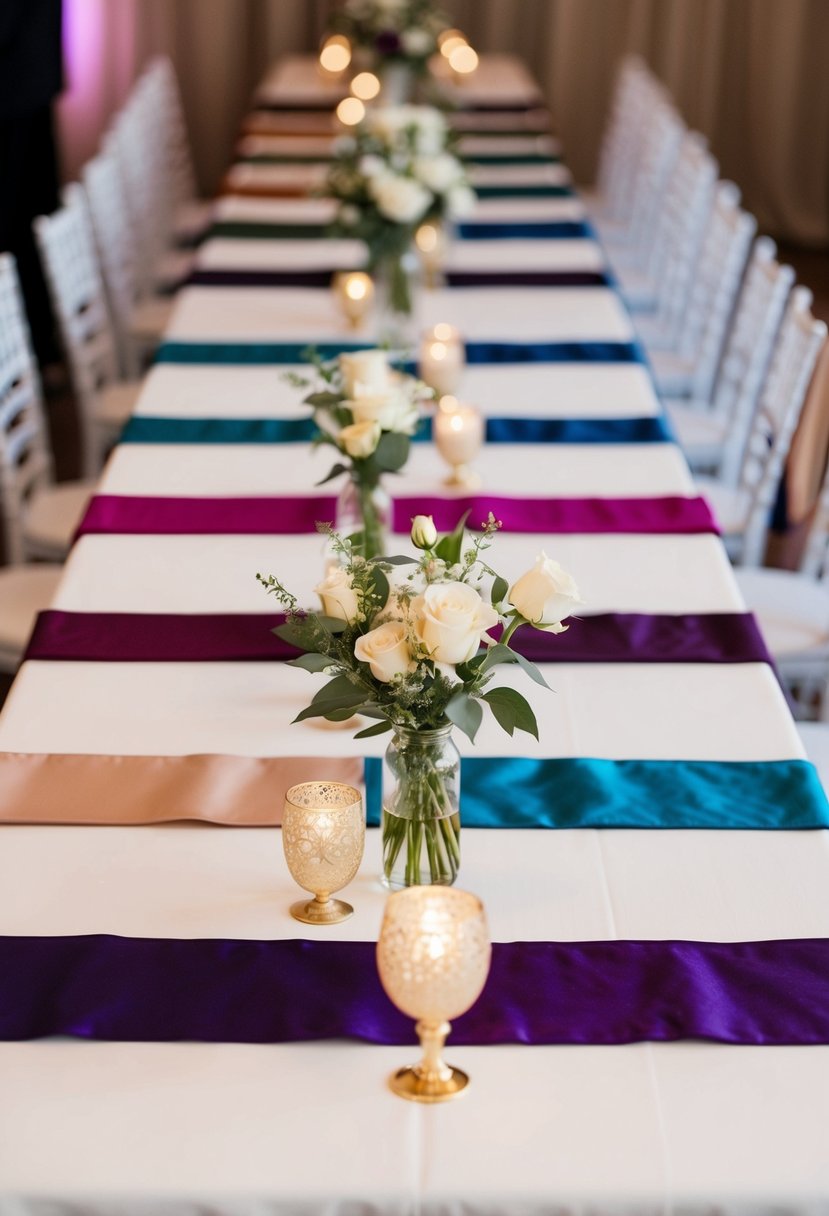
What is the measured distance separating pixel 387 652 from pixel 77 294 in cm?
302

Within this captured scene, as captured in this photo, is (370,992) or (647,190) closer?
(370,992)

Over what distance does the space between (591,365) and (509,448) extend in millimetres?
574

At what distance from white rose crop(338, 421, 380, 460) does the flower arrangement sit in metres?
3.71

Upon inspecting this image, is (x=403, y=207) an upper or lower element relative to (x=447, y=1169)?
upper

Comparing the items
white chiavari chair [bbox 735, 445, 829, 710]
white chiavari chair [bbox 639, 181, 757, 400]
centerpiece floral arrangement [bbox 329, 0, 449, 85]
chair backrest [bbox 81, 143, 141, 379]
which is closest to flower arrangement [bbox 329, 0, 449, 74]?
centerpiece floral arrangement [bbox 329, 0, 449, 85]

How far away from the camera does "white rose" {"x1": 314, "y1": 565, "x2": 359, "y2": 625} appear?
155 cm

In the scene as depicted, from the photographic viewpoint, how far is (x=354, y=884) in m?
1.68

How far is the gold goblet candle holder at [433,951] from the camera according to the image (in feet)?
4.24

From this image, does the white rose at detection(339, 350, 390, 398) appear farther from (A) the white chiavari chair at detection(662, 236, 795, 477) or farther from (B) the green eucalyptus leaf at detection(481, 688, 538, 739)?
(A) the white chiavari chair at detection(662, 236, 795, 477)

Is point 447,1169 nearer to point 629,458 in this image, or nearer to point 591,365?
point 629,458

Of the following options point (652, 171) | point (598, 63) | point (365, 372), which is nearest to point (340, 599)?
point (365, 372)

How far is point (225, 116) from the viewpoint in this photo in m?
8.27

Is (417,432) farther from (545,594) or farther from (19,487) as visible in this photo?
(545,594)

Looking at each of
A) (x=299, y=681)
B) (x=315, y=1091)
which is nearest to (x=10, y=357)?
(x=299, y=681)
